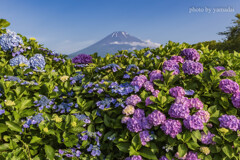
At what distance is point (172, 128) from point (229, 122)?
2.52 feet

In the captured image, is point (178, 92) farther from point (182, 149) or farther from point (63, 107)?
point (63, 107)

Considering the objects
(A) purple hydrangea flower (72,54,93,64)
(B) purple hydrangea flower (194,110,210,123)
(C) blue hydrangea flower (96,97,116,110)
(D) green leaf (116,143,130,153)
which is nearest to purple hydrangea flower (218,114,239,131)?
(B) purple hydrangea flower (194,110,210,123)

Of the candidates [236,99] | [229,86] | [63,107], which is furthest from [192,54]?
[63,107]

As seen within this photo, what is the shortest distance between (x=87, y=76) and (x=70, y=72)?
0.43 m

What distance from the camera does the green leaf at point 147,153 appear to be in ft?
8.73

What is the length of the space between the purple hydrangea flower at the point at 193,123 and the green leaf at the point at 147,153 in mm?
568

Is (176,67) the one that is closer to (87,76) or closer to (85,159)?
(87,76)

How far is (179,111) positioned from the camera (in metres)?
2.62

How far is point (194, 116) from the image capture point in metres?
2.65

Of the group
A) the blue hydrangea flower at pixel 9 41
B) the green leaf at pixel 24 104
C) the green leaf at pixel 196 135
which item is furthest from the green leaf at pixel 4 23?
the green leaf at pixel 196 135

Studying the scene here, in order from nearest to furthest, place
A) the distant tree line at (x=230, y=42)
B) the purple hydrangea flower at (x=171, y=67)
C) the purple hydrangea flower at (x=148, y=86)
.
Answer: the purple hydrangea flower at (x=148, y=86)
the purple hydrangea flower at (x=171, y=67)
the distant tree line at (x=230, y=42)

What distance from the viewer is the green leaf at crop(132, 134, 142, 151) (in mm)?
2727

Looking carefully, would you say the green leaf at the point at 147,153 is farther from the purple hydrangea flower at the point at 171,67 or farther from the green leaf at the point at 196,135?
the purple hydrangea flower at the point at 171,67

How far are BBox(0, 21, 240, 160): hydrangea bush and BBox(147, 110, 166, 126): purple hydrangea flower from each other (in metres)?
0.01
